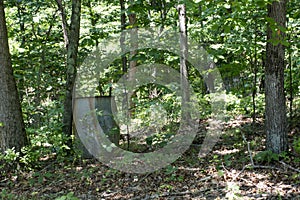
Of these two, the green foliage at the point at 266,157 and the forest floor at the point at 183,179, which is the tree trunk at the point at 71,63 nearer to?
the forest floor at the point at 183,179

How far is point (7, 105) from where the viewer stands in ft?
18.2

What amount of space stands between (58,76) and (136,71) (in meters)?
2.56

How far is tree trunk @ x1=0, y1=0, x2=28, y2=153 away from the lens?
5520 millimetres

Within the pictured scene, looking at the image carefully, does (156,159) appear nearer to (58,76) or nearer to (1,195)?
(1,195)

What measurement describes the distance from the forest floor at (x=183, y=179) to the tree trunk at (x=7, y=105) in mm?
568

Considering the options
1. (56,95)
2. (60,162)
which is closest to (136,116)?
(60,162)

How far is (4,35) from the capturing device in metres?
5.59

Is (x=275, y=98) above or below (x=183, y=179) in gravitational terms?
above

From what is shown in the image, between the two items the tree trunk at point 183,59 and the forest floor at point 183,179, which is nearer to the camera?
the forest floor at point 183,179

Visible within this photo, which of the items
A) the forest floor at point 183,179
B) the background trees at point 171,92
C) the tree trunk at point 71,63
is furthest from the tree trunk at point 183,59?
the tree trunk at point 71,63

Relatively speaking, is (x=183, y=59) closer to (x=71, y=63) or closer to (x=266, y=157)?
(x=71, y=63)

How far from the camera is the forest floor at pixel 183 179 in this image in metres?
3.96

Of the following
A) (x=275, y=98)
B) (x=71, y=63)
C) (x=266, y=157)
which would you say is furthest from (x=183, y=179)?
(x=71, y=63)

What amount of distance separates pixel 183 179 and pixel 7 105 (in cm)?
325
